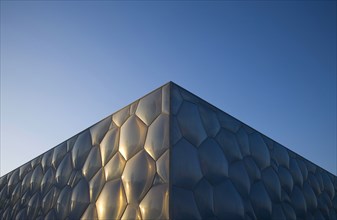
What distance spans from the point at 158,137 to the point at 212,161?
174cm

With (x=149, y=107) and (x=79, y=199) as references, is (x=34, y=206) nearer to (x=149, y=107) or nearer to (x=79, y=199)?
(x=79, y=199)

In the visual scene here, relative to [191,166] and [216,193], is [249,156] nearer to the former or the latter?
[216,193]

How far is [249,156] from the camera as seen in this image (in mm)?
9727

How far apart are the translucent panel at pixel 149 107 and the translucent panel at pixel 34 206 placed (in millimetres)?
6743

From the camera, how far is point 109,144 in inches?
344

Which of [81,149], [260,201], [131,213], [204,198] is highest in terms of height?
[81,149]

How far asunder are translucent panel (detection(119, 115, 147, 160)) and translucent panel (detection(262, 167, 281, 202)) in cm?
516

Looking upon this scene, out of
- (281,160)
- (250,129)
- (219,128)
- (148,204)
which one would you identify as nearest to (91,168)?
(148,204)

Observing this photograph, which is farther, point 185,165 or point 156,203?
point 185,165

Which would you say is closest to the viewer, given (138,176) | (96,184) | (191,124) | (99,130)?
(138,176)

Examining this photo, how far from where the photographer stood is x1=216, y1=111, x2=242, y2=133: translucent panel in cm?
→ 916

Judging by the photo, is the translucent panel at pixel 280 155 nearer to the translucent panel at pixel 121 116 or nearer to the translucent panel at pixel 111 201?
the translucent panel at pixel 121 116

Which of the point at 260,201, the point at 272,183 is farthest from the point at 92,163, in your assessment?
the point at 272,183

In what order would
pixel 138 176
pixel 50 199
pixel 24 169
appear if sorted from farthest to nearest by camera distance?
pixel 24 169
pixel 50 199
pixel 138 176
